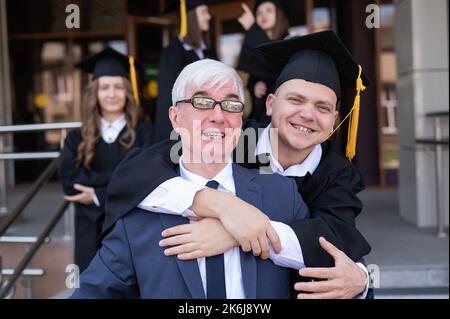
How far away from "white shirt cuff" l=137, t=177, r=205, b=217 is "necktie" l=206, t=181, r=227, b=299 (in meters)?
0.14

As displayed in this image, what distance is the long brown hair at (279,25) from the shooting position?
3.14 m

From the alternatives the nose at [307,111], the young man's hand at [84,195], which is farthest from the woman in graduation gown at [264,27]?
the nose at [307,111]

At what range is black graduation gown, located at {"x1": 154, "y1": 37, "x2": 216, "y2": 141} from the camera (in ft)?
10.9

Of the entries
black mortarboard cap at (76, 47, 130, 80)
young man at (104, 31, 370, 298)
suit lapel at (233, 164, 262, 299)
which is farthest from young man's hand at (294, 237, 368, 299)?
black mortarboard cap at (76, 47, 130, 80)

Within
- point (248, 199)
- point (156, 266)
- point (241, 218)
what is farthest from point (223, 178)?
point (156, 266)

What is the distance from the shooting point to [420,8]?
466 cm

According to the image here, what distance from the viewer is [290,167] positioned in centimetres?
184

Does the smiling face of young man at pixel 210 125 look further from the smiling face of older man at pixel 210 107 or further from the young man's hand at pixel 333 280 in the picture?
the young man's hand at pixel 333 280

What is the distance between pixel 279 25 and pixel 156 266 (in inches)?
81.5

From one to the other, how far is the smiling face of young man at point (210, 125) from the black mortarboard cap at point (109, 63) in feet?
5.96

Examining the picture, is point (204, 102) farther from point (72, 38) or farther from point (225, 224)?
point (72, 38)

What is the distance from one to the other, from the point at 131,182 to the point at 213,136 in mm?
290

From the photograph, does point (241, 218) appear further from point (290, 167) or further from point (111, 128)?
point (111, 128)

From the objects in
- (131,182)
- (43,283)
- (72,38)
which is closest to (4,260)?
(43,283)
